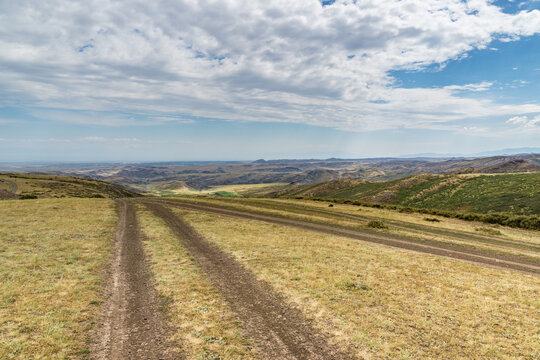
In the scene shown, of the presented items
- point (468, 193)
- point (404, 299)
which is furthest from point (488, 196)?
point (404, 299)

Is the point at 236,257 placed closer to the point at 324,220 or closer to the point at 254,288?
the point at 254,288

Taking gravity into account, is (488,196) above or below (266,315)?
below

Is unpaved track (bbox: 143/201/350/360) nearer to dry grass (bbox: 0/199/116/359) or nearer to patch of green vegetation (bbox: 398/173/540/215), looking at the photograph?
dry grass (bbox: 0/199/116/359)

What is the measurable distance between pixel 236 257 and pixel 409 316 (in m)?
11.6

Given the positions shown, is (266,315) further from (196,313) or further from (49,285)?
(49,285)

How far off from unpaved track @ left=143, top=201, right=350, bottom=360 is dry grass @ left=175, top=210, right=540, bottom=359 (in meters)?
0.74

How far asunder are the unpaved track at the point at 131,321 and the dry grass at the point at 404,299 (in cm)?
597

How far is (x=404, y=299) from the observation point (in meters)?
12.5

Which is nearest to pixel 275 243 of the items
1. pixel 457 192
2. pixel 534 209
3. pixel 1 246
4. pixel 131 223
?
pixel 131 223

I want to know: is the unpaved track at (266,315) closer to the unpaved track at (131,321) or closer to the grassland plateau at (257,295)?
the grassland plateau at (257,295)

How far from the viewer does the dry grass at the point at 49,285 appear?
8.50 metres

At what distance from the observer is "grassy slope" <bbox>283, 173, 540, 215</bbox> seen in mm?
54213

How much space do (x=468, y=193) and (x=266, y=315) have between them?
3222 inches

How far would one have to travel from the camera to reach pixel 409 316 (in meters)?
10.9
